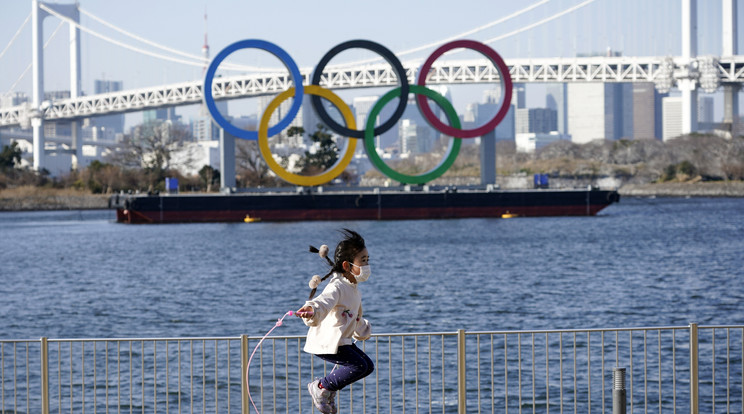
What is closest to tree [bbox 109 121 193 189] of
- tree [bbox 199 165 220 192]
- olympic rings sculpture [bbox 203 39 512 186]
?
tree [bbox 199 165 220 192]

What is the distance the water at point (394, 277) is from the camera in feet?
74.9

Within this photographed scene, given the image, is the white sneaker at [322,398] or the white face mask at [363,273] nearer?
the white face mask at [363,273]

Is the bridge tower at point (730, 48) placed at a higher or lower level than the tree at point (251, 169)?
higher

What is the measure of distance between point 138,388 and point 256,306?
995 cm

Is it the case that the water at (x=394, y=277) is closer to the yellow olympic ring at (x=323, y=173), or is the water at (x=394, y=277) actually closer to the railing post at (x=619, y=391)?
the yellow olympic ring at (x=323, y=173)

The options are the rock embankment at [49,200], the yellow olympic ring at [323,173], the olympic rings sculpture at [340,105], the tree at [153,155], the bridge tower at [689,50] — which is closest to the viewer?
the yellow olympic ring at [323,173]

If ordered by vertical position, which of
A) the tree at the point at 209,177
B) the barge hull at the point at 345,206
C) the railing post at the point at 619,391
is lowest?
the railing post at the point at 619,391

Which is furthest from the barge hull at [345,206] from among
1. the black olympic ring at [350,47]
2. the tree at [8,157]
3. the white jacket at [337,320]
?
the white jacket at [337,320]

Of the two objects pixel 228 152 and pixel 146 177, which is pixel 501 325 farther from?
pixel 146 177

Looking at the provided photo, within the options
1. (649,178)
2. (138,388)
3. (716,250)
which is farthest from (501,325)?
(649,178)

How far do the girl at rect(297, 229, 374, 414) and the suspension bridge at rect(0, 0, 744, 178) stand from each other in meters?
85.6

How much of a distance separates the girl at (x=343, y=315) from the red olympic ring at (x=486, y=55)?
4524cm

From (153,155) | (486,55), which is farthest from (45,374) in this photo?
(153,155)

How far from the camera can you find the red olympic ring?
53094mm
